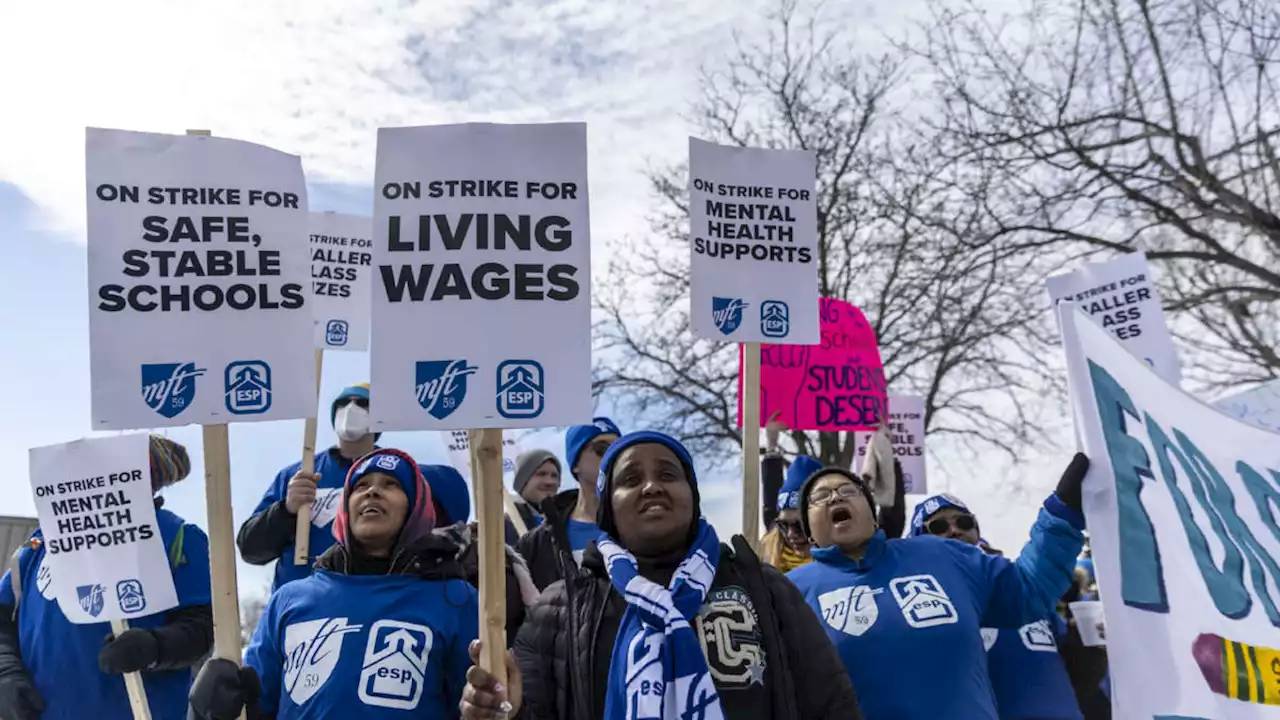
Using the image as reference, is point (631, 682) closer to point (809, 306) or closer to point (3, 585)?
point (809, 306)

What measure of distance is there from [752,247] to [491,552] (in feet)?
8.67

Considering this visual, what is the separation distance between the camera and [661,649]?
2.72m

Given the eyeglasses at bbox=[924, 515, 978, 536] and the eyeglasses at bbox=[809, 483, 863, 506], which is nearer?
the eyeglasses at bbox=[809, 483, 863, 506]

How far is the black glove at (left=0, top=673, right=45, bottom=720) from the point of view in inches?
170

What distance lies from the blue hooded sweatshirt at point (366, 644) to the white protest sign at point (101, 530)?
1269 millimetres

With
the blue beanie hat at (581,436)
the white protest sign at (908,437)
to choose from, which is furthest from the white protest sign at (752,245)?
the white protest sign at (908,437)

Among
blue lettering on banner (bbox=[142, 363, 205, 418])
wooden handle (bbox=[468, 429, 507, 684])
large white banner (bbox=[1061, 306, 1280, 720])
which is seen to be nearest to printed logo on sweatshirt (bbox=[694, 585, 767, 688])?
wooden handle (bbox=[468, 429, 507, 684])

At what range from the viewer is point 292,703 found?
320 centimetres

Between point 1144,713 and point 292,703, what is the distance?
7.55 ft

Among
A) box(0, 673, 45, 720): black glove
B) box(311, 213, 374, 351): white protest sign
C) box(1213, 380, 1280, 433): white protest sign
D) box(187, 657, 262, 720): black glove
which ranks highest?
box(311, 213, 374, 351): white protest sign

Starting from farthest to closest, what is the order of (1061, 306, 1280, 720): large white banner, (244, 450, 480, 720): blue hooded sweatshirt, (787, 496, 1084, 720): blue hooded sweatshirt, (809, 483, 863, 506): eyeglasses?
(809, 483, 863, 506): eyeglasses < (787, 496, 1084, 720): blue hooded sweatshirt < (244, 450, 480, 720): blue hooded sweatshirt < (1061, 306, 1280, 720): large white banner

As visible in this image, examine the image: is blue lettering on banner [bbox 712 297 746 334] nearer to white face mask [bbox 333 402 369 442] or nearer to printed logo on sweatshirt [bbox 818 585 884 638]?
printed logo on sweatshirt [bbox 818 585 884 638]

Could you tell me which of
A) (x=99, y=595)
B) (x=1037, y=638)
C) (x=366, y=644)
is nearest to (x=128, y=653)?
(x=99, y=595)

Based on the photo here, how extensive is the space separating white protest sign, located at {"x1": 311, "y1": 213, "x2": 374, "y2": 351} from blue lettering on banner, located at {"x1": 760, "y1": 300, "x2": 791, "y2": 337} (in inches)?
81.2
